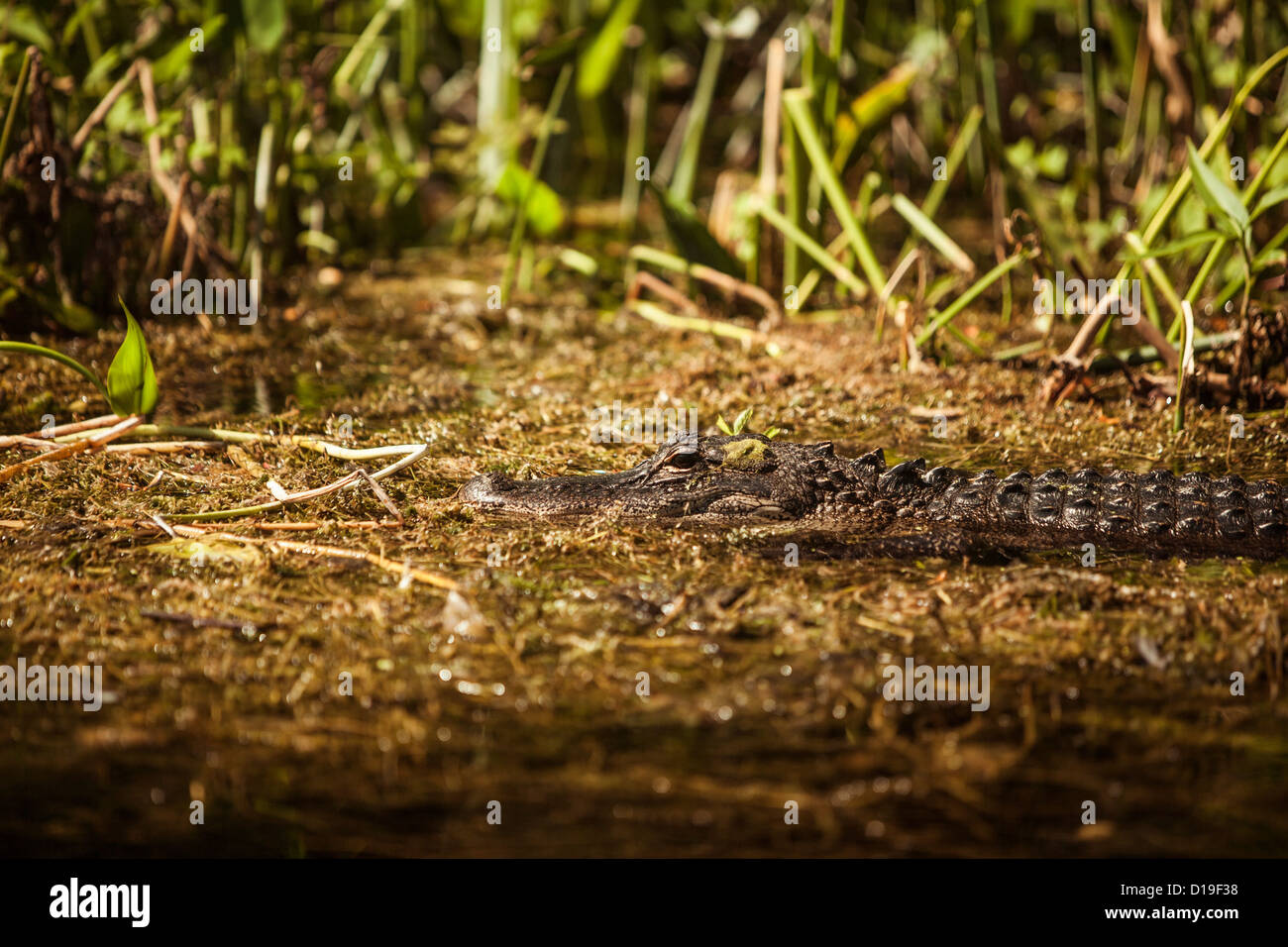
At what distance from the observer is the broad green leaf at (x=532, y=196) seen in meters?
5.87

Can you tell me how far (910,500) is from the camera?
3.70 meters

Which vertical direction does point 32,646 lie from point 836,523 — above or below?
below

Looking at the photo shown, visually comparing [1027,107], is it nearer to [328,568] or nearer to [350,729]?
[328,568]

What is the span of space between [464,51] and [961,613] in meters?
7.68

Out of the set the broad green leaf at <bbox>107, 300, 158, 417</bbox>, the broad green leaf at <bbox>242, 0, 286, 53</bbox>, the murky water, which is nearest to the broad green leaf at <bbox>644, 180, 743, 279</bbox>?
the murky water

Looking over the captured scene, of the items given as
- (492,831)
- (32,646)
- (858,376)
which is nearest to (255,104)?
(858,376)

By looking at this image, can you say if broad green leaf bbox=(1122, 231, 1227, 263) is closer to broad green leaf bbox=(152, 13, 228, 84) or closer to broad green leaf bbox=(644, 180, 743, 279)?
broad green leaf bbox=(644, 180, 743, 279)

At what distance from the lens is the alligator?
3463 mm

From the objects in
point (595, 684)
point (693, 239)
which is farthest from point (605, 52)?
point (595, 684)

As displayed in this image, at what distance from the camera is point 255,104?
6.25m

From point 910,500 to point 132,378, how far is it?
2.59 metres

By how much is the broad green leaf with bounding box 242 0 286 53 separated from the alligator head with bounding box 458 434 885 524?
2.84 meters

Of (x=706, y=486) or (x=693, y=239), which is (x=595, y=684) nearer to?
(x=706, y=486)

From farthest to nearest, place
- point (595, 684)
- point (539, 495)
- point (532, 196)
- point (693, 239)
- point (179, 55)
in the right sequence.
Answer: point (532, 196), point (693, 239), point (179, 55), point (539, 495), point (595, 684)
